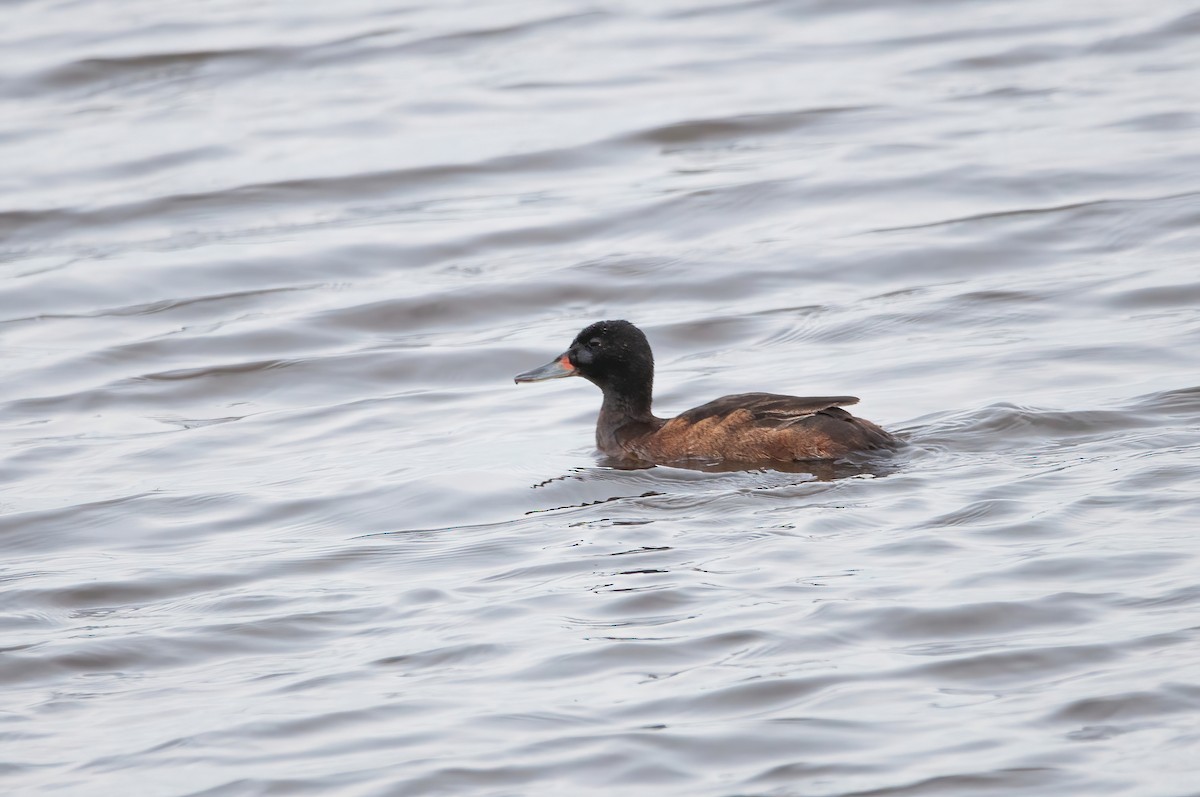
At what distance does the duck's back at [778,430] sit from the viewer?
27.2 ft

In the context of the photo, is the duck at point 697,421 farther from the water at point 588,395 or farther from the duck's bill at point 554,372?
the water at point 588,395

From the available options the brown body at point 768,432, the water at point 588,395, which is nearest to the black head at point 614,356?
the water at point 588,395

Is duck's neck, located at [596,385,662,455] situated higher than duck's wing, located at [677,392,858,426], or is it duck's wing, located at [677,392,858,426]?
duck's wing, located at [677,392,858,426]

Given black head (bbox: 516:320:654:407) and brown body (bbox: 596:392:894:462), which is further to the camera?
black head (bbox: 516:320:654:407)

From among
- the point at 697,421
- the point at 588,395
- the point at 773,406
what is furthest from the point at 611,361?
the point at 588,395

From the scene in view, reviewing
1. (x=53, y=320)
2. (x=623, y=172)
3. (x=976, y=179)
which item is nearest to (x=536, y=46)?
(x=623, y=172)

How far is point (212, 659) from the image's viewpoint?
6.59 meters

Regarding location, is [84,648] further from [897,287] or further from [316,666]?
[897,287]

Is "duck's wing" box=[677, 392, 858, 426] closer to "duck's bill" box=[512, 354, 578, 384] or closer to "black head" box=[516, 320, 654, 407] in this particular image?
"black head" box=[516, 320, 654, 407]

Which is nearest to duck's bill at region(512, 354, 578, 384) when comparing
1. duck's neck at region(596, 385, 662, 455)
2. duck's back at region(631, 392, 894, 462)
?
duck's neck at region(596, 385, 662, 455)

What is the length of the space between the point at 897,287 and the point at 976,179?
268cm

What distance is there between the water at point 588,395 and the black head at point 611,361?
14.6 inches

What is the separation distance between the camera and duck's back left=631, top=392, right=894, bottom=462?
27.2 ft

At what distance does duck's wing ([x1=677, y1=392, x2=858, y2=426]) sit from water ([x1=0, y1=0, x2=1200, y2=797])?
30 cm
